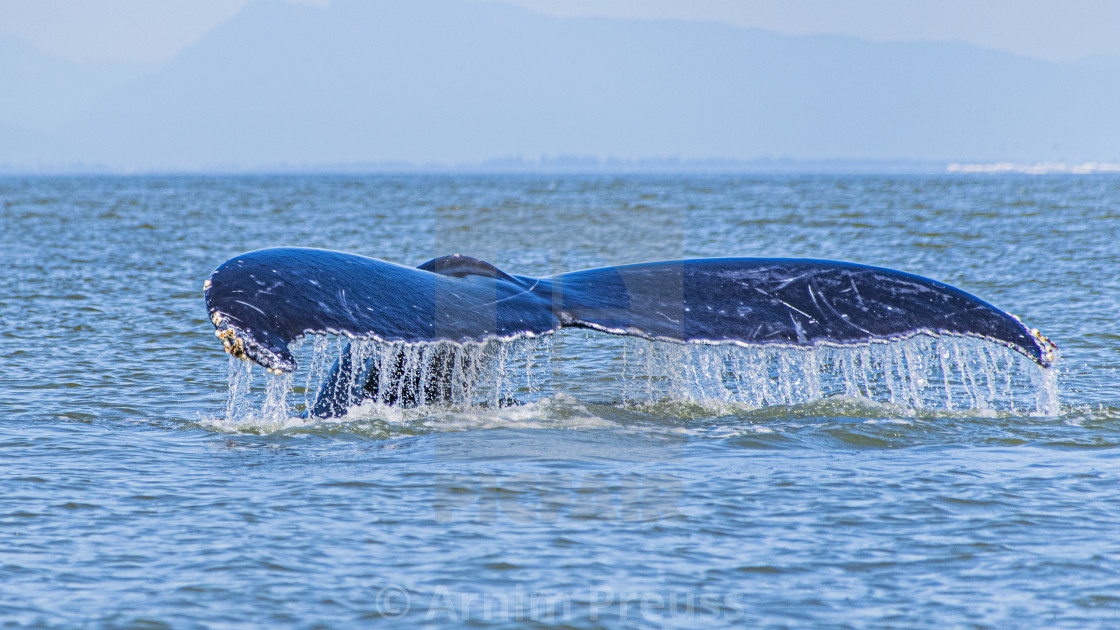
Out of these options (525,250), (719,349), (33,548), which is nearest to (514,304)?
(719,349)

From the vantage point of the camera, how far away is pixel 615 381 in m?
11.4

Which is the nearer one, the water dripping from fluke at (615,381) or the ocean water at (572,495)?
the ocean water at (572,495)

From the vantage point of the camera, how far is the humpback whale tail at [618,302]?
5.65 meters

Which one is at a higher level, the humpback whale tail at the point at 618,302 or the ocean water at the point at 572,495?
the humpback whale tail at the point at 618,302

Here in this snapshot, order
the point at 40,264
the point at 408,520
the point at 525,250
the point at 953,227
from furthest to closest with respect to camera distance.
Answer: the point at 953,227
the point at 525,250
the point at 40,264
the point at 408,520

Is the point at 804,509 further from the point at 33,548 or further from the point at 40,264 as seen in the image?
the point at 40,264

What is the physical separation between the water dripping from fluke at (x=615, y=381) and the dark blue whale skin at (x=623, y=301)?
0.29 feet

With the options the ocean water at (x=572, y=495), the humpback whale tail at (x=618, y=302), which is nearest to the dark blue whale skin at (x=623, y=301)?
the humpback whale tail at (x=618, y=302)

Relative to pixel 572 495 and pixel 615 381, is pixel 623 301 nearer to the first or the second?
pixel 572 495

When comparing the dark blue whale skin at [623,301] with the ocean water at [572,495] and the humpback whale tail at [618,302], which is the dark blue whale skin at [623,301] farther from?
the ocean water at [572,495]

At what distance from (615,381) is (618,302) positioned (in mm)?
5005

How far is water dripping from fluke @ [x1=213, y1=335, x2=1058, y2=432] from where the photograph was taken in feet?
23.0

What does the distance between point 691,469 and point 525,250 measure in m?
22.5

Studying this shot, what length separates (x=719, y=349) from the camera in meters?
6.33
